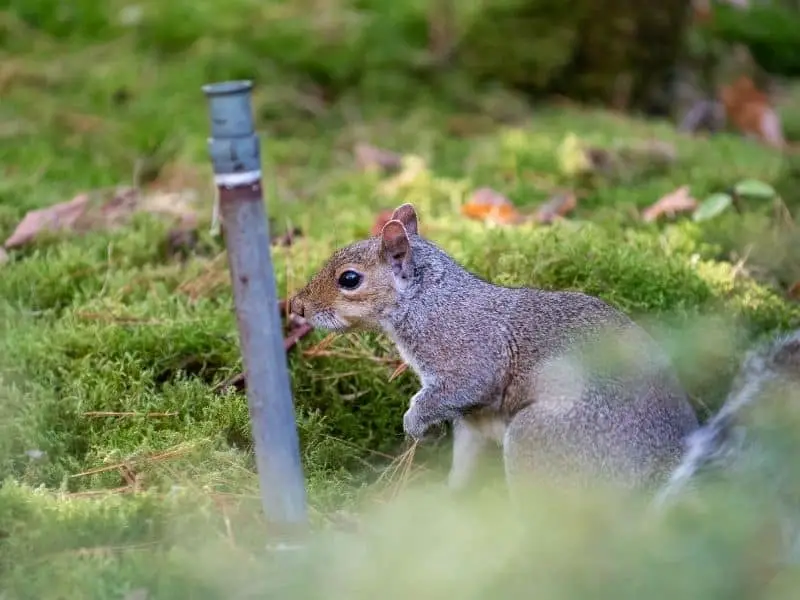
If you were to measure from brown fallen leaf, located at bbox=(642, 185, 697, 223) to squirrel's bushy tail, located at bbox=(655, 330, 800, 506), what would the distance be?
2.02 metres

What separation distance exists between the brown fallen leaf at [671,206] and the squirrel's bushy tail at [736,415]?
6.62ft

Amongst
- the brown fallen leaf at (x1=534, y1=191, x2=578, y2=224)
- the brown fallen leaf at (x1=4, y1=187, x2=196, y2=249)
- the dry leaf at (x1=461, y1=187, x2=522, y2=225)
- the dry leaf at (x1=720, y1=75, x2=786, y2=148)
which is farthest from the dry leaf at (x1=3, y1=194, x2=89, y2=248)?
the dry leaf at (x1=720, y1=75, x2=786, y2=148)

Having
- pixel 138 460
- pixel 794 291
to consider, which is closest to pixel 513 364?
pixel 138 460

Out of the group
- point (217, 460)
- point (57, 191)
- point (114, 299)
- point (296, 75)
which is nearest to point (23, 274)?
point (114, 299)

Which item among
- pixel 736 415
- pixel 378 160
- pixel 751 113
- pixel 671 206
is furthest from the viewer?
pixel 751 113

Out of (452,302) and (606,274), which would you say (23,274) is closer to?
(452,302)

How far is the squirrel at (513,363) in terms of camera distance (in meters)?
2.87

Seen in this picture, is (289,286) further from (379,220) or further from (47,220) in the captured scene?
(47,220)

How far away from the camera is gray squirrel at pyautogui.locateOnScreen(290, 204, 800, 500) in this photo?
9.41 ft

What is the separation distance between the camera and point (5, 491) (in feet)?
8.61

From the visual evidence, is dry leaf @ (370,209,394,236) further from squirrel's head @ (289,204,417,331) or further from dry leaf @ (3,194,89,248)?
dry leaf @ (3,194,89,248)

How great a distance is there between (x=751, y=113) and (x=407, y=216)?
13.4 feet

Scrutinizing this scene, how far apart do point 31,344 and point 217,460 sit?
971 mm

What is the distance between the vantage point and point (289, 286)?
3.96 metres
